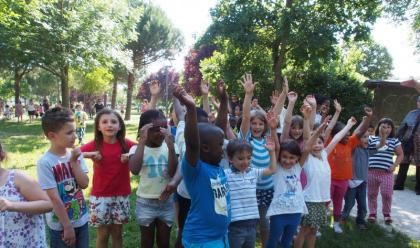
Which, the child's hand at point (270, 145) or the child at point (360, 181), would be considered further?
the child at point (360, 181)

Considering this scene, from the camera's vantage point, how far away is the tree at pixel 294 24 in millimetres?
12352

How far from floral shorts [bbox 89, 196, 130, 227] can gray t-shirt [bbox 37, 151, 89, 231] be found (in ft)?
1.05

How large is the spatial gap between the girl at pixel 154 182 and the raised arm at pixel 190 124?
2.85 feet

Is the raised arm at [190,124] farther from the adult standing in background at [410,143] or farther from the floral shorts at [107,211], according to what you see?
the adult standing in background at [410,143]

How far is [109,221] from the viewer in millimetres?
3367

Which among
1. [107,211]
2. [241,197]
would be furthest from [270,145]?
[107,211]

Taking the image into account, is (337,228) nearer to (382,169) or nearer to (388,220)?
(388,220)

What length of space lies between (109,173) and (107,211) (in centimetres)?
34

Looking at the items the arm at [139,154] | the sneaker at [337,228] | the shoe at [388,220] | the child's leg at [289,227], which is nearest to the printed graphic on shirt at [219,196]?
the arm at [139,154]

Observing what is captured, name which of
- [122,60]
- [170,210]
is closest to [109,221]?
[170,210]

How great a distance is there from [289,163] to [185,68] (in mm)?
33853

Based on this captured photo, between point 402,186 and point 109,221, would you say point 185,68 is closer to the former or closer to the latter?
point 402,186

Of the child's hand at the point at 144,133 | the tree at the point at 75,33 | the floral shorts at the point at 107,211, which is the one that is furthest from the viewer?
the tree at the point at 75,33

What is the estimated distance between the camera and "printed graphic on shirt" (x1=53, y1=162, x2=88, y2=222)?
2.82 meters
